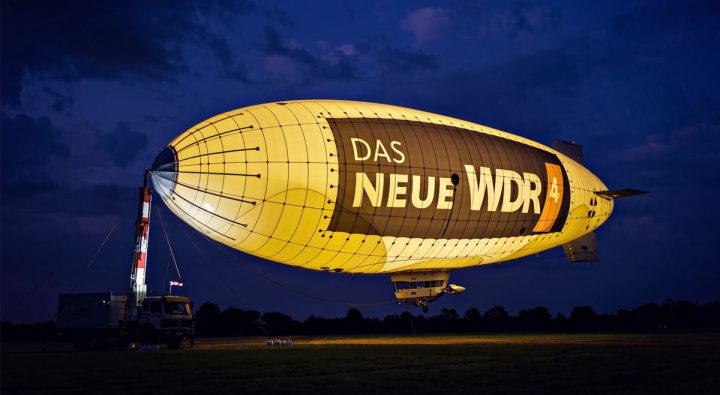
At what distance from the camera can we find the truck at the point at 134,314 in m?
38.2

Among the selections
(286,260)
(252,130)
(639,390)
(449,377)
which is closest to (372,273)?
(286,260)

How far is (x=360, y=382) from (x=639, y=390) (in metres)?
7.46

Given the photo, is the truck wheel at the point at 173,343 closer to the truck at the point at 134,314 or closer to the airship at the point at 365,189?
the truck at the point at 134,314

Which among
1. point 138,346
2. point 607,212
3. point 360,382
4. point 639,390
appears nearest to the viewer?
point 639,390

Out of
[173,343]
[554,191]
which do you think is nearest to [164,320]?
[173,343]

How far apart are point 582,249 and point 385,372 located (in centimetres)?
3254

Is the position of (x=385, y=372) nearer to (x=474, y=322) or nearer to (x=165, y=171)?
(x=165, y=171)

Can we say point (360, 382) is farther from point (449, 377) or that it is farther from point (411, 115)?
point (411, 115)

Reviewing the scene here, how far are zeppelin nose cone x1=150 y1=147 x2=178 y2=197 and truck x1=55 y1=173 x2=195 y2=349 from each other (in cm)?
1095

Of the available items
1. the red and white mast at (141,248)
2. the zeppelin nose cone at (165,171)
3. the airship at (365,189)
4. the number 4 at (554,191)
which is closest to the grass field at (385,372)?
the airship at (365,189)

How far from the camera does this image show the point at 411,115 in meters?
36.4

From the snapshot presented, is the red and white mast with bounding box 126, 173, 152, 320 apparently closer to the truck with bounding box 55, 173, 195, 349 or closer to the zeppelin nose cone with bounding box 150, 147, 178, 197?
the truck with bounding box 55, 173, 195, 349

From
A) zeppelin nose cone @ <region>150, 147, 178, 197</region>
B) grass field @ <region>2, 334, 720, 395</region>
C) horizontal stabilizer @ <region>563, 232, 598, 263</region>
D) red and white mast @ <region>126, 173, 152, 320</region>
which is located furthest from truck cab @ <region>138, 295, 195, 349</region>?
horizontal stabilizer @ <region>563, 232, 598, 263</region>

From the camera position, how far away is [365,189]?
3228cm
